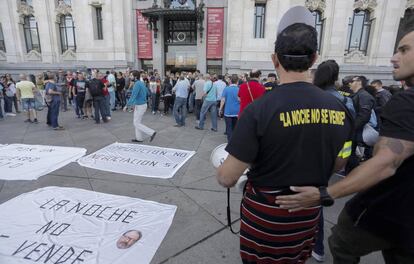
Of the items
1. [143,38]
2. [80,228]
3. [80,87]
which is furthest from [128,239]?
[143,38]

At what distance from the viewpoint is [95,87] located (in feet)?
27.5

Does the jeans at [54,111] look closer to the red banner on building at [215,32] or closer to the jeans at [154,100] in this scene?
the jeans at [154,100]

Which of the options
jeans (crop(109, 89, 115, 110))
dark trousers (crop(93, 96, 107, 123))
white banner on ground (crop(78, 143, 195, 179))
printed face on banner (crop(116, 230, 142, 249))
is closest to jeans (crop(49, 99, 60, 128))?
dark trousers (crop(93, 96, 107, 123))

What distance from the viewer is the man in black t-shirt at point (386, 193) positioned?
A: 1.24m

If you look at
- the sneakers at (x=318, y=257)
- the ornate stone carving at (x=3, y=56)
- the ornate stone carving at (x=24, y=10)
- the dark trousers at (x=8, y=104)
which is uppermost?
the ornate stone carving at (x=24, y=10)

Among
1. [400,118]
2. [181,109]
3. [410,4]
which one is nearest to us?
[400,118]

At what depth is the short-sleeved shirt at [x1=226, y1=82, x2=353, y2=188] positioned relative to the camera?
1.26 metres

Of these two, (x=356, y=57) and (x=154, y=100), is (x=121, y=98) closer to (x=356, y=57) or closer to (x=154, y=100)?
(x=154, y=100)

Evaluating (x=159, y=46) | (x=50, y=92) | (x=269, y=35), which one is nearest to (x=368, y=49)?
(x=269, y=35)

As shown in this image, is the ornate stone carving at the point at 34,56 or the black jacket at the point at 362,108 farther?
the ornate stone carving at the point at 34,56

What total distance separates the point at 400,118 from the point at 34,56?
24691 millimetres

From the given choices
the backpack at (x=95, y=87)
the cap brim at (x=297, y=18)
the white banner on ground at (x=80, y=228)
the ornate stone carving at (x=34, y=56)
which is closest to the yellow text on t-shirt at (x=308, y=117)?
the cap brim at (x=297, y=18)

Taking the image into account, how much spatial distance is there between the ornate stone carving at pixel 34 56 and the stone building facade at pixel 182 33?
0.27 ft

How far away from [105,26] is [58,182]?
17026 millimetres
